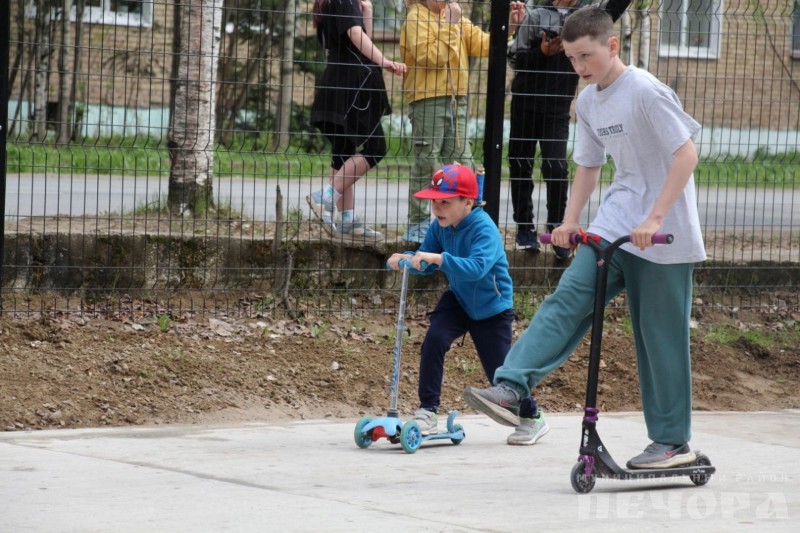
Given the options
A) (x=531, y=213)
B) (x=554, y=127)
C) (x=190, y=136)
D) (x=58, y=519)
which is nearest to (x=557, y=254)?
(x=531, y=213)

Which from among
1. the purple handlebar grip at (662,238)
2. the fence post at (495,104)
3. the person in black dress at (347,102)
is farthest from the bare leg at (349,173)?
the purple handlebar grip at (662,238)

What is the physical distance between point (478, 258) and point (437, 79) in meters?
2.79

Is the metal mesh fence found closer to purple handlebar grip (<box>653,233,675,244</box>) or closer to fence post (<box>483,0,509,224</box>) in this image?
fence post (<box>483,0,509,224</box>)

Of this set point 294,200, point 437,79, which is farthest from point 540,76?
point 294,200

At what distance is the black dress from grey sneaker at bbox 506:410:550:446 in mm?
2741

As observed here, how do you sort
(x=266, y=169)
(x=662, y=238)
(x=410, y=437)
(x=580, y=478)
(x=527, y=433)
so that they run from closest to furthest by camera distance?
(x=662, y=238) < (x=580, y=478) < (x=410, y=437) < (x=527, y=433) < (x=266, y=169)

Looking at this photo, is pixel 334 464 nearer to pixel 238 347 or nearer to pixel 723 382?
pixel 238 347

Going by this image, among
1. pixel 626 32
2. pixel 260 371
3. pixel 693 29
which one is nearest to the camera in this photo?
pixel 260 371

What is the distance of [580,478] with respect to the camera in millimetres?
4512

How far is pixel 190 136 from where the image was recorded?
26.8 ft

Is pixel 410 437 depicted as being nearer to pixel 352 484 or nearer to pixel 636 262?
pixel 352 484

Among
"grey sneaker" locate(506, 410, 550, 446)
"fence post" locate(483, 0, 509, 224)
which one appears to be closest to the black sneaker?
"fence post" locate(483, 0, 509, 224)

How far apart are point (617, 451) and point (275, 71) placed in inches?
316

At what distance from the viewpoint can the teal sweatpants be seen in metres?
4.65
